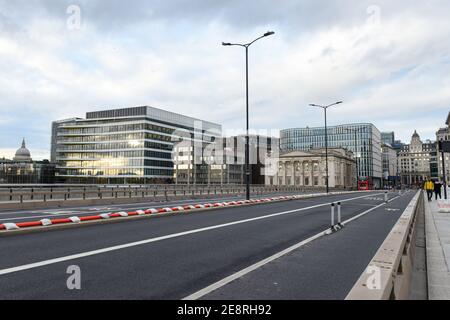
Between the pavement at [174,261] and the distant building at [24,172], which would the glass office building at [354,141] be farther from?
the pavement at [174,261]

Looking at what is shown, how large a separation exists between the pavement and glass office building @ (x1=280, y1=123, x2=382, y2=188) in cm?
13418

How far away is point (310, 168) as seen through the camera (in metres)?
125

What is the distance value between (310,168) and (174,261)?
404 ft

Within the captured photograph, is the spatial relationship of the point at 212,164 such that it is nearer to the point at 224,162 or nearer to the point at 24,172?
the point at 224,162

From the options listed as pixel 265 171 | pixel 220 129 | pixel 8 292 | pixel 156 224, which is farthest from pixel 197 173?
pixel 8 292

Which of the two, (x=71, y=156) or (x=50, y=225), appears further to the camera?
(x=71, y=156)

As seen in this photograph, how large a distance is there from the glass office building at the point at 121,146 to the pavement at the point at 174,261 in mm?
88608

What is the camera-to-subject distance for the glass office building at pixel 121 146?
97.1 m

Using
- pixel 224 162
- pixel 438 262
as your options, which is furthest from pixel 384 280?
pixel 224 162

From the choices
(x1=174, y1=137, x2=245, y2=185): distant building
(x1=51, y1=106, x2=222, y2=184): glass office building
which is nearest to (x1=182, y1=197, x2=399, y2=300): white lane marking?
(x1=51, y1=106, x2=222, y2=184): glass office building

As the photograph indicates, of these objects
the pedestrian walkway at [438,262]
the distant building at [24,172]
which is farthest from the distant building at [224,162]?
the pedestrian walkway at [438,262]

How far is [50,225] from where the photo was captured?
10.1m
